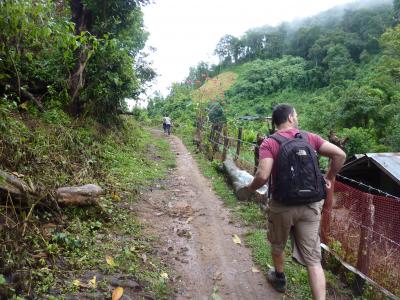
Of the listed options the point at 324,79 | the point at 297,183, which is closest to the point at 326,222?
the point at 297,183

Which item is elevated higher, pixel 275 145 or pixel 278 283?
pixel 275 145

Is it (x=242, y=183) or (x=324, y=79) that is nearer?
(x=242, y=183)

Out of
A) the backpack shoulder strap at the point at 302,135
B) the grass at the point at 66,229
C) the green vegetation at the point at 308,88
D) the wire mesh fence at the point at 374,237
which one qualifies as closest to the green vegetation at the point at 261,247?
the green vegetation at the point at 308,88

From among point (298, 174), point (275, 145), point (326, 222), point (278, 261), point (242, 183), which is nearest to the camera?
point (298, 174)

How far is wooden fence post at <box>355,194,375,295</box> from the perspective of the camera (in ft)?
12.7

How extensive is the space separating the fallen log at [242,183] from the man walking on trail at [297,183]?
353 centimetres

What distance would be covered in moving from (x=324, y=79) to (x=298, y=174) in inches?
2221

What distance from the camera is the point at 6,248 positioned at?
3.07 meters

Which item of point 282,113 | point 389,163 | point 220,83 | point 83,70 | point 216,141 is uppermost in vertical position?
point 220,83

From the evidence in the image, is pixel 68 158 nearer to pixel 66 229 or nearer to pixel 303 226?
pixel 66 229

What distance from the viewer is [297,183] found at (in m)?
2.98

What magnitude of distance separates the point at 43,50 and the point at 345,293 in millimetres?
8517

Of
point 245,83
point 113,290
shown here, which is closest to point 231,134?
point 113,290

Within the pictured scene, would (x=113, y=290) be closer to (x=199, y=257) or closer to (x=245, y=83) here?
(x=199, y=257)
